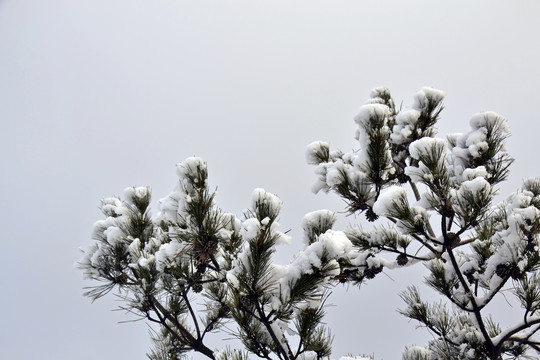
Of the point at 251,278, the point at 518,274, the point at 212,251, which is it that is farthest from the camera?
the point at 518,274

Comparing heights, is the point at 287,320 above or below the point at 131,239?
below

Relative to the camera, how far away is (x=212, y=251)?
1.88m

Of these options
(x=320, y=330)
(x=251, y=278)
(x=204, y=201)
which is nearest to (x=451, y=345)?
(x=320, y=330)

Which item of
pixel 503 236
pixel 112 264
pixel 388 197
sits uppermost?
pixel 112 264

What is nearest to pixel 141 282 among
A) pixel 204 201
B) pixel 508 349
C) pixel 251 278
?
pixel 204 201

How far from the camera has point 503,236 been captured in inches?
90.1

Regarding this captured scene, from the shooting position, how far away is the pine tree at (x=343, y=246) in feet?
5.50

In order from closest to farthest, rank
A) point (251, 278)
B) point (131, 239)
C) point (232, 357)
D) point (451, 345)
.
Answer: point (251, 278) < point (232, 357) < point (131, 239) < point (451, 345)

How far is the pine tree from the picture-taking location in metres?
1.68

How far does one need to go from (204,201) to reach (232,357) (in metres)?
0.84

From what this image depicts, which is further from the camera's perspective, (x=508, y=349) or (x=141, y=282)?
(x=508, y=349)

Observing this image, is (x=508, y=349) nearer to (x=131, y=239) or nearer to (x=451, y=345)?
(x=451, y=345)

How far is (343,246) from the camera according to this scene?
5.08 feet

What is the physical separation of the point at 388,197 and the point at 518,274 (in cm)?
93
